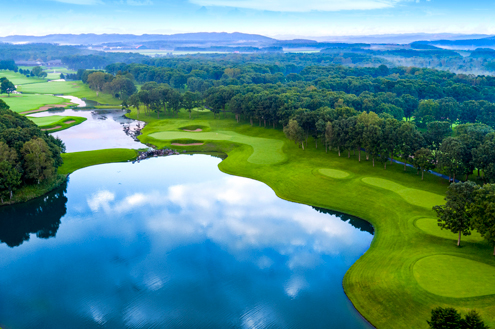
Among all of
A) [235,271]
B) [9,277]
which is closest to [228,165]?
[235,271]

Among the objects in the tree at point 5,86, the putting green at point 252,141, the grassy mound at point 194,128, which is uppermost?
the tree at point 5,86

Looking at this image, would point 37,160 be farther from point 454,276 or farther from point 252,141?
point 454,276

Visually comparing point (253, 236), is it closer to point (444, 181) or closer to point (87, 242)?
point (87, 242)

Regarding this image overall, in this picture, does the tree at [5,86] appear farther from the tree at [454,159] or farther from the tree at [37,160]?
the tree at [454,159]

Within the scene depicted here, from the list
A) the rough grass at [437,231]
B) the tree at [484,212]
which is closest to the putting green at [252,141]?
the rough grass at [437,231]

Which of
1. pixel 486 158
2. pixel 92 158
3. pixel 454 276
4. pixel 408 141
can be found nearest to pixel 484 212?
pixel 454 276
